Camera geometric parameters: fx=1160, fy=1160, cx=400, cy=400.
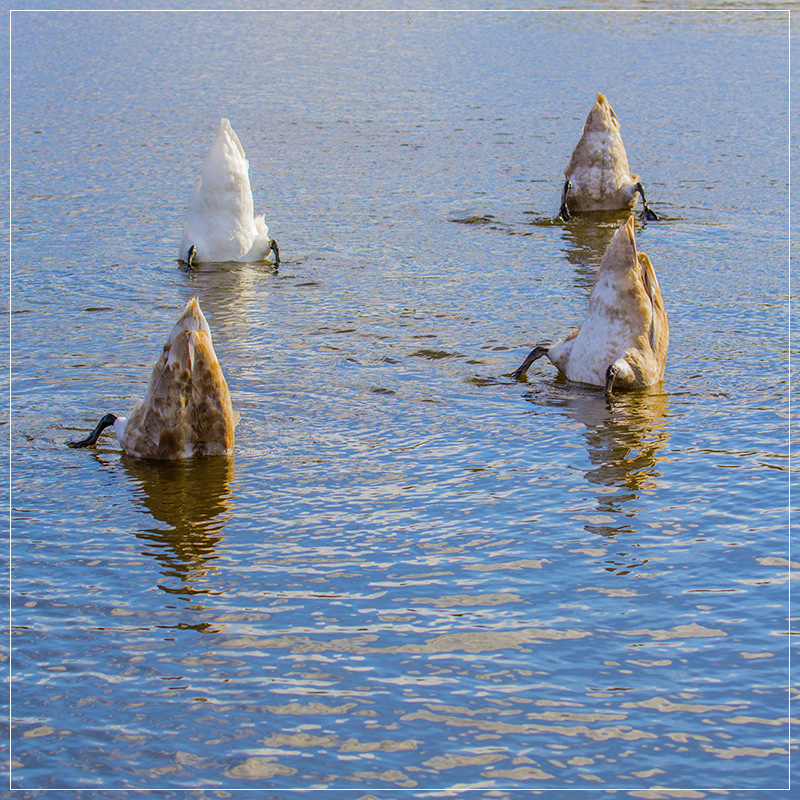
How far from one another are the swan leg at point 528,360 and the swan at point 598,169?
21.7ft

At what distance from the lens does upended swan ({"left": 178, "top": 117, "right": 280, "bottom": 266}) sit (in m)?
12.7

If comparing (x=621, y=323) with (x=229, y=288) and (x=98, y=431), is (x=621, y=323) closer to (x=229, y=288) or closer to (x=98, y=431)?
(x=98, y=431)

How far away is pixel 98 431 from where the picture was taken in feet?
25.6

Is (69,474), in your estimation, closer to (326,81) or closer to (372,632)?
(372,632)

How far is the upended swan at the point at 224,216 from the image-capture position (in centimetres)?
1274

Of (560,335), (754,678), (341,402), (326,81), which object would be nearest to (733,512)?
(754,678)

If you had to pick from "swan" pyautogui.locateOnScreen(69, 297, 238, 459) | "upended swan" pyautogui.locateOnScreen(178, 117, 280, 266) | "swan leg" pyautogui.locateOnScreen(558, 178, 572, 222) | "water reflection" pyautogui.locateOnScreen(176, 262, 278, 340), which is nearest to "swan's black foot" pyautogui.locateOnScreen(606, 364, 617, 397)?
"swan" pyautogui.locateOnScreen(69, 297, 238, 459)

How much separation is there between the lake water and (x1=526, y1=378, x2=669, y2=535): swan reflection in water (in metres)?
0.03

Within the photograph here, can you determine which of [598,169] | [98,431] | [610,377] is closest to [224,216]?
[598,169]

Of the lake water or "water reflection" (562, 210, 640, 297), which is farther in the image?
"water reflection" (562, 210, 640, 297)

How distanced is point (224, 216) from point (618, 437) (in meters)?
6.43

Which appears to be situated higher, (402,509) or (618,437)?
(618,437)

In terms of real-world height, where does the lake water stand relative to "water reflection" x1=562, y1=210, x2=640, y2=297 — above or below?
below

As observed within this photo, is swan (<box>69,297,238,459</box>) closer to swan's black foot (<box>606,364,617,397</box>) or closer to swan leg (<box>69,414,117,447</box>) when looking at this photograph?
swan leg (<box>69,414,117,447</box>)
